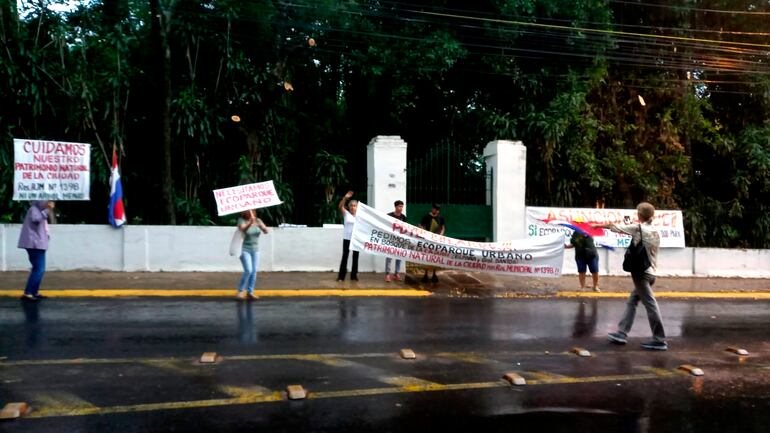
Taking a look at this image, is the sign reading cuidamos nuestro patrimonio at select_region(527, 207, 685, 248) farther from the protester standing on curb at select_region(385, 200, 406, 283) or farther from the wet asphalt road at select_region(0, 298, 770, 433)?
the wet asphalt road at select_region(0, 298, 770, 433)

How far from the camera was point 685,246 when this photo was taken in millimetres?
16141

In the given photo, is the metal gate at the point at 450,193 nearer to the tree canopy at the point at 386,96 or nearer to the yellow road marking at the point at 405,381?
the tree canopy at the point at 386,96

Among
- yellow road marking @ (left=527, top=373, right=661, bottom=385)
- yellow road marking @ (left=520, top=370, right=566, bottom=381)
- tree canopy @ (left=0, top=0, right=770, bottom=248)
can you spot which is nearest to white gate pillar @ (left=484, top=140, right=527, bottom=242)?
tree canopy @ (left=0, top=0, right=770, bottom=248)

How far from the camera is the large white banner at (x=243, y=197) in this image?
11.5 metres

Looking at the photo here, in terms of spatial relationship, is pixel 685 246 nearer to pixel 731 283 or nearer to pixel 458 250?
pixel 731 283

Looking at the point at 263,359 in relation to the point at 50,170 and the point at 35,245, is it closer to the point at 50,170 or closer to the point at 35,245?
the point at 35,245

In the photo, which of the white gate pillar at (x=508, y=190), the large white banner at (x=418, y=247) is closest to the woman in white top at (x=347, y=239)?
the large white banner at (x=418, y=247)

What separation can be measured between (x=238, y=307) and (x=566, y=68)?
12022 mm

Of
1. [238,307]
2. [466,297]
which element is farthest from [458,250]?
[238,307]

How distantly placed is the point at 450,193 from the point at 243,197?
194 inches

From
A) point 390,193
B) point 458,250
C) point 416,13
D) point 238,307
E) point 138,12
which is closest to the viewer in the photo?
point 238,307

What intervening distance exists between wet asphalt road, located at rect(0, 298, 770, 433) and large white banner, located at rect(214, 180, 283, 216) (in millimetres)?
2199

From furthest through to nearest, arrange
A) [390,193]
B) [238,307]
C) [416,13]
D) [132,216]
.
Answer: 1. [416,13]
2. [132,216]
3. [390,193]
4. [238,307]

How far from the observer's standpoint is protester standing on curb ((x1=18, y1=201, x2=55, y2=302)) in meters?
9.32
